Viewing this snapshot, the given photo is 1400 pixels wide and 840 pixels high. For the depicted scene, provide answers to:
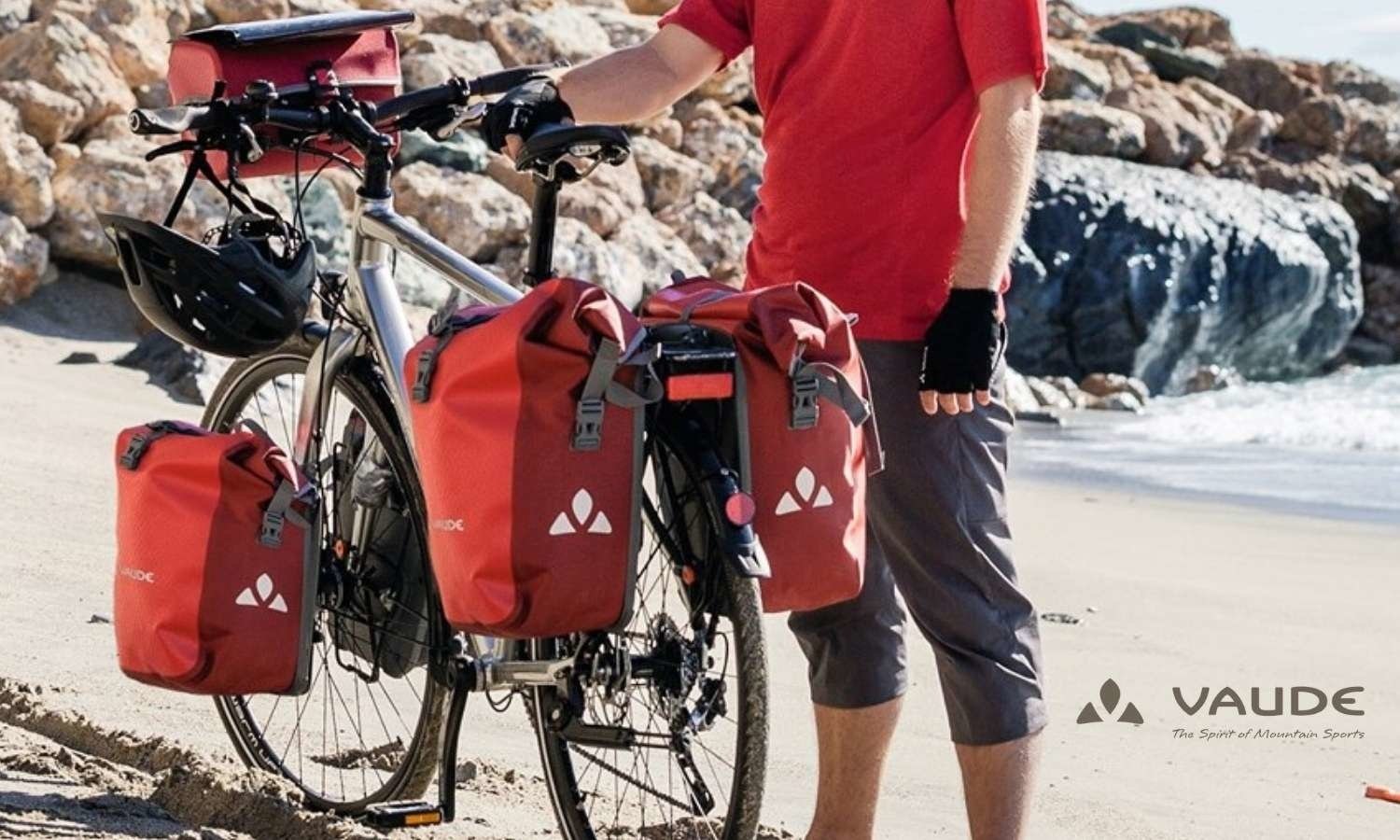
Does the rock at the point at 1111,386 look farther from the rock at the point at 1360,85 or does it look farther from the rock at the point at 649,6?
the rock at the point at 1360,85

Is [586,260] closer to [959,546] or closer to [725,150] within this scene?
[725,150]

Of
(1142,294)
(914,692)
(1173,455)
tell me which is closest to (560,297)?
(914,692)

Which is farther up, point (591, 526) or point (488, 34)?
point (488, 34)

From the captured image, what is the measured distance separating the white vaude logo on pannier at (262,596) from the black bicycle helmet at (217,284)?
0.37 metres

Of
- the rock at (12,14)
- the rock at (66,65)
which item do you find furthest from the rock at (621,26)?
the rock at (66,65)

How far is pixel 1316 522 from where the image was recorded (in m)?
10.2

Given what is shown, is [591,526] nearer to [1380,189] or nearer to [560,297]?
[560,297]

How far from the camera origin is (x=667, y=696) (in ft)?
10.5

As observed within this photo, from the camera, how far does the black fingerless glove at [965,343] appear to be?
3170 mm

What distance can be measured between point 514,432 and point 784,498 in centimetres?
38

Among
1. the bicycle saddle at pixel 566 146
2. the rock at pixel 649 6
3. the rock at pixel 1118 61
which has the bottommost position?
the bicycle saddle at pixel 566 146

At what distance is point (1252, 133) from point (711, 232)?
527 inches

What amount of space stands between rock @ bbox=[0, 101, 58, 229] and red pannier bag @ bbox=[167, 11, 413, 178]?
279 inches

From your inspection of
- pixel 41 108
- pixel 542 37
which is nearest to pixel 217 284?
pixel 41 108
